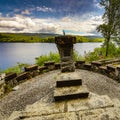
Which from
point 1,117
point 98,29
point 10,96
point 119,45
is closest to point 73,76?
point 1,117

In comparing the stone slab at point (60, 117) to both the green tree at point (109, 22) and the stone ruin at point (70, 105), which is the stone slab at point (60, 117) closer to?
the stone ruin at point (70, 105)

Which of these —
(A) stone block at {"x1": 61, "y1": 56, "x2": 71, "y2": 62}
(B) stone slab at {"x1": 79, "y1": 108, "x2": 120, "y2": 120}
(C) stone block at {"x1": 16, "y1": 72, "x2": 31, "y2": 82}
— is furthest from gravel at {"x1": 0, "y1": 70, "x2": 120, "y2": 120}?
(B) stone slab at {"x1": 79, "y1": 108, "x2": 120, "y2": 120}

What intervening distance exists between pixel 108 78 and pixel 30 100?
16.2 ft

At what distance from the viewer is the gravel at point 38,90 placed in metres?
6.27

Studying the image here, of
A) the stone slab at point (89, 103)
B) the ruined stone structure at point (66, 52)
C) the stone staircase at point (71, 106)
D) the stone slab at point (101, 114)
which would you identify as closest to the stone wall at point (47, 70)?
the ruined stone structure at point (66, 52)

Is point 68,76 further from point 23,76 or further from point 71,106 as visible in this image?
point 23,76

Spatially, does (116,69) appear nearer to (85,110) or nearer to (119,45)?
(85,110)

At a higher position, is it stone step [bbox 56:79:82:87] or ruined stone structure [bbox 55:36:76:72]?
ruined stone structure [bbox 55:36:76:72]

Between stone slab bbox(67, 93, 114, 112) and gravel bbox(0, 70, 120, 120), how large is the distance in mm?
2224

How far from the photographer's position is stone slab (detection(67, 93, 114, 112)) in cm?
418

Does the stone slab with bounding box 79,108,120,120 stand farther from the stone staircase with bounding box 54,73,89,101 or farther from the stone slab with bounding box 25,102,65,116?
the stone staircase with bounding box 54,73,89,101

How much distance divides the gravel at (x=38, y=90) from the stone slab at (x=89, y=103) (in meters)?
2.22

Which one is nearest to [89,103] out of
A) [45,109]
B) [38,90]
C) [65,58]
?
[45,109]

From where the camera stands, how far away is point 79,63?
11.4 metres
